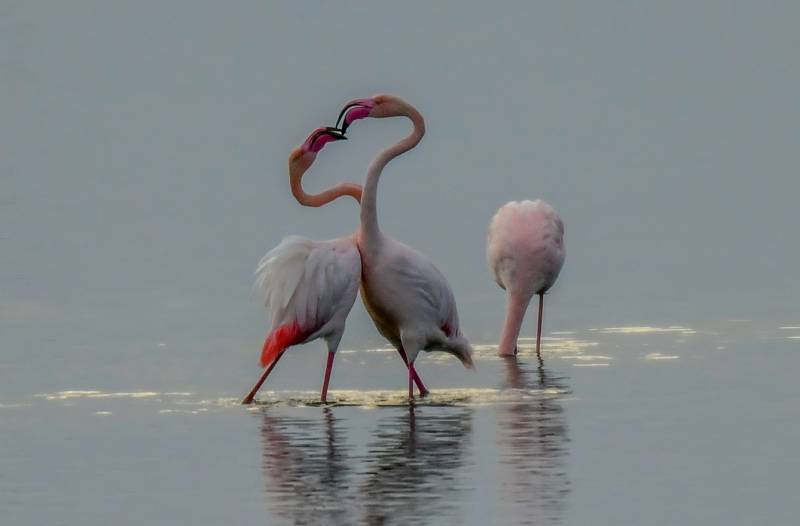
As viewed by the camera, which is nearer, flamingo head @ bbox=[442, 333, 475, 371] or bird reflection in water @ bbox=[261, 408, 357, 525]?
bird reflection in water @ bbox=[261, 408, 357, 525]

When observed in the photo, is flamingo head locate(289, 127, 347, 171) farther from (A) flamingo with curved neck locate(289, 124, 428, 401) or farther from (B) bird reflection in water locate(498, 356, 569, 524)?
(B) bird reflection in water locate(498, 356, 569, 524)

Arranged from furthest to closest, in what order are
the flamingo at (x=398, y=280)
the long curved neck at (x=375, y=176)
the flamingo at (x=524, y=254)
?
the flamingo at (x=524, y=254) → the flamingo at (x=398, y=280) → the long curved neck at (x=375, y=176)

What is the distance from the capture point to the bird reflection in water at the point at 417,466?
11.0 meters

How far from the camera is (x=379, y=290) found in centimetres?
1573

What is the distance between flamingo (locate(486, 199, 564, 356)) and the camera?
19125 millimetres

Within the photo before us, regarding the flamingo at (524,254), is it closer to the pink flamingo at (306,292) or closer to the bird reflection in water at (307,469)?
the pink flamingo at (306,292)

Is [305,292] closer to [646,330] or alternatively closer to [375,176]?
[375,176]

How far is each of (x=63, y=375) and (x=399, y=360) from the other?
271cm

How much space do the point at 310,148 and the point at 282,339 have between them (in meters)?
1.41

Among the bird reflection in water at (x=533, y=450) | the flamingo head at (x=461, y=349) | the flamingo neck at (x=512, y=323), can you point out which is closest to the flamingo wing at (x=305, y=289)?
the flamingo head at (x=461, y=349)

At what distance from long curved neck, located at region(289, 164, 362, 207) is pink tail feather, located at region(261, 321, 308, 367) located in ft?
3.51

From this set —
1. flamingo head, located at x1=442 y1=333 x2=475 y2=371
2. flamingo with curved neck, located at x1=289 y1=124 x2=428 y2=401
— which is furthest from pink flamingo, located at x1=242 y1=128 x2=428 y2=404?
flamingo head, located at x1=442 y1=333 x2=475 y2=371

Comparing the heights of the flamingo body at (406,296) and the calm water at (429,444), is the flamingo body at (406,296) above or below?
above

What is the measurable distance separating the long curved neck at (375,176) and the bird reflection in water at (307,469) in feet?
4.67
